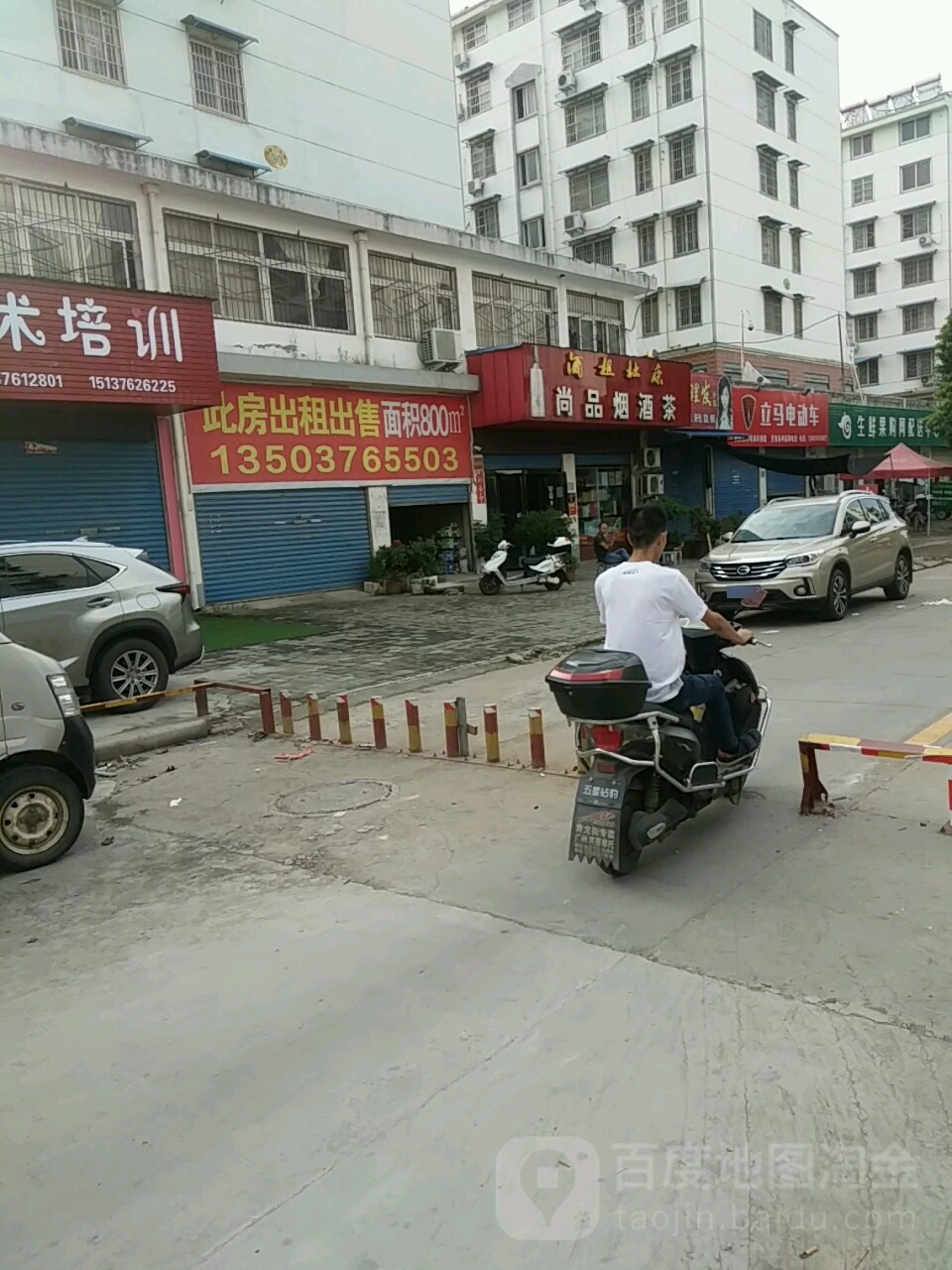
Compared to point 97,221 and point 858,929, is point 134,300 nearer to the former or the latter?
point 97,221

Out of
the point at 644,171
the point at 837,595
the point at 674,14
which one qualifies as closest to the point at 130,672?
the point at 837,595

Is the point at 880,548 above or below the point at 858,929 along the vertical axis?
above

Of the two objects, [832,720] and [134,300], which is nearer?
[832,720]

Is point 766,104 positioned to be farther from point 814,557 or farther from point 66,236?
point 814,557

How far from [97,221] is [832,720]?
13.6 m

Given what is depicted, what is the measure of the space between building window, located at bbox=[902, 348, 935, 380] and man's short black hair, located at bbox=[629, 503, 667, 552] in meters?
48.8

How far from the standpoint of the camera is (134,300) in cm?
1334

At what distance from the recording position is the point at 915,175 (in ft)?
158

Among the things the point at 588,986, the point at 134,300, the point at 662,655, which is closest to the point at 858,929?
the point at 588,986

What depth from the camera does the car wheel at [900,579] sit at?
13.7 metres

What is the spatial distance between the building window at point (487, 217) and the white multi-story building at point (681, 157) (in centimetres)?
7

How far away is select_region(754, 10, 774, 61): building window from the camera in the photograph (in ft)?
108

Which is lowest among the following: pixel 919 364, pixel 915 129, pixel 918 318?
pixel 919 364

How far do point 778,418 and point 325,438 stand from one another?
1537 centimetres
